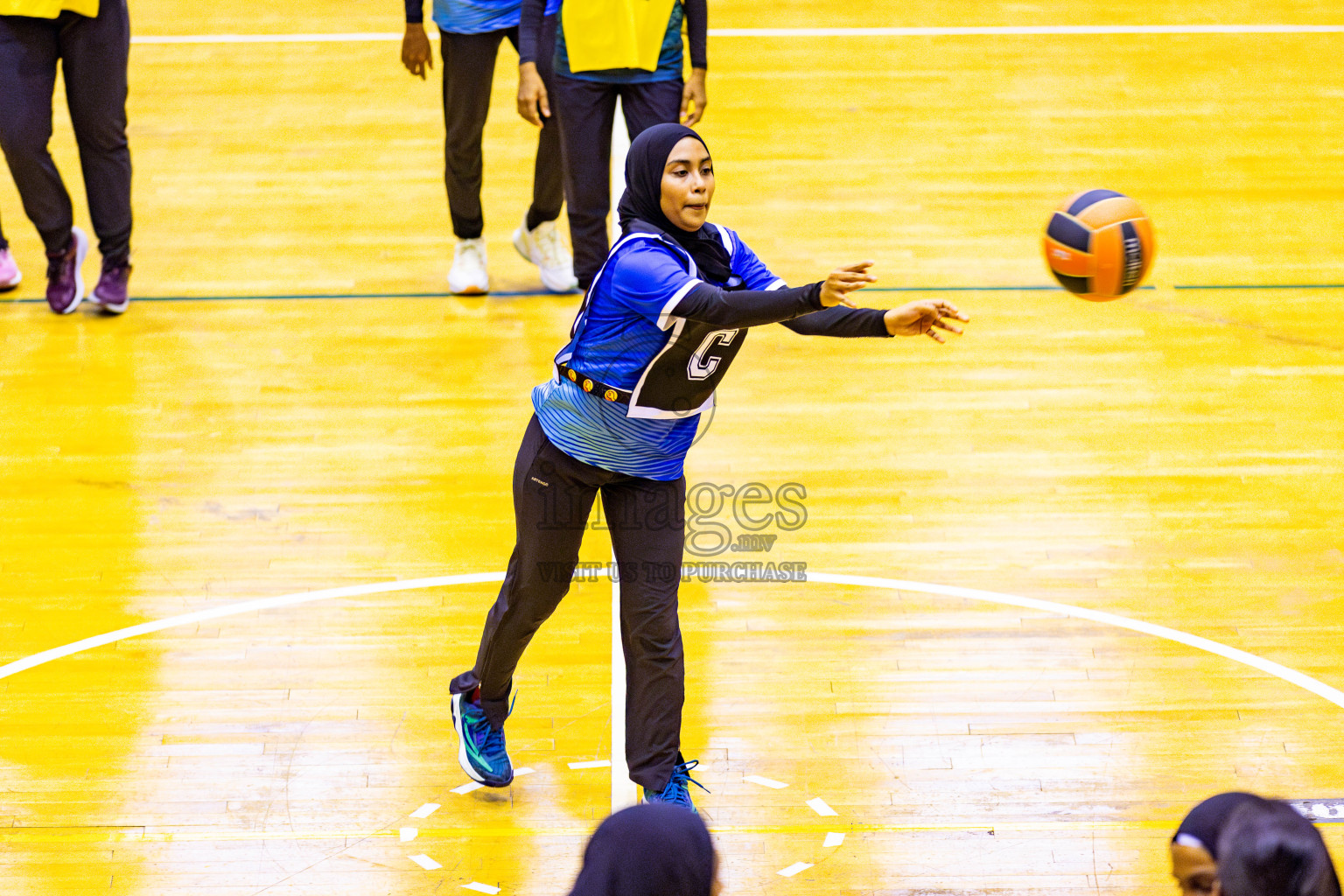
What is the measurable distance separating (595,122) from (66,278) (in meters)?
2.67

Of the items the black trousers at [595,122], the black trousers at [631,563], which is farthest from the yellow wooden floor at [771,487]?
the black trousers at [595,122]

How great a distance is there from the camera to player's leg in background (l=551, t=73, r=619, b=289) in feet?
20.9

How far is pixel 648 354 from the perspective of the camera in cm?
372

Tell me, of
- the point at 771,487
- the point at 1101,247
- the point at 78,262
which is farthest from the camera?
the point at 78,262

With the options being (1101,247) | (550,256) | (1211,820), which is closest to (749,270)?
(1101,247)

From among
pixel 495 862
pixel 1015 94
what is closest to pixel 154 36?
pixel 1015 94

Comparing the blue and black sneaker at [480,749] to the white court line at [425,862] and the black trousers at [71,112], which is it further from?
the black trousers at [71,112]

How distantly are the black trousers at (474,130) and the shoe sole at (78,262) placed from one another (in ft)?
5.82

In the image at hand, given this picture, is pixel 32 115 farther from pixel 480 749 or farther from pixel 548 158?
pixel 480 749

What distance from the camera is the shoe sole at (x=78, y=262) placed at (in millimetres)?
6969

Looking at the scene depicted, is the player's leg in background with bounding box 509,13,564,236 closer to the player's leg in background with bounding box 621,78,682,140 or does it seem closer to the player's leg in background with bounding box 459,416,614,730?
the player's leg in background with bounding box 621,78,682,140

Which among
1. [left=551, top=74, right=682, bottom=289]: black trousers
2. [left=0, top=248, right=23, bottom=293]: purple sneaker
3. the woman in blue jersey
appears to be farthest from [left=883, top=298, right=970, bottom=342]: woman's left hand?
[left=0, top=248, right=23, bottom=293]: purple sneaker

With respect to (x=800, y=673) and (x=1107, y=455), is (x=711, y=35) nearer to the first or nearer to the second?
(x=1107, y=455)

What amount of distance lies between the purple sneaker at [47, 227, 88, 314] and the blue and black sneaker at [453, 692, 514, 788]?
3.80 m
